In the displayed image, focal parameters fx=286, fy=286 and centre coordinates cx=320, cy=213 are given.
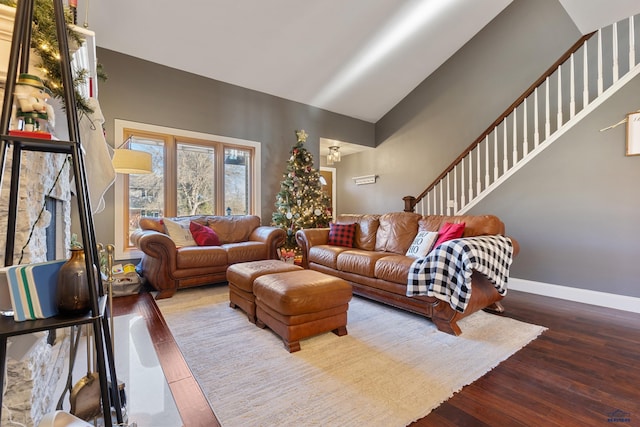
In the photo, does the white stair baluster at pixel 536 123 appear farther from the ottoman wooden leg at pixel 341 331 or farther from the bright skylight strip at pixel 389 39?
the ottoman wooden leg at pixel 341 331

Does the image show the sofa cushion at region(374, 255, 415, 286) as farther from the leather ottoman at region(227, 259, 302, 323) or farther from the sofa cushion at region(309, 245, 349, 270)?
the leather ottoman at region(227, 259, 302, 323)

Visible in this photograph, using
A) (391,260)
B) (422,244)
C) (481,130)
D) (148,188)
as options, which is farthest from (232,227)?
(481,130)

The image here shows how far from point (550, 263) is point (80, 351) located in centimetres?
461

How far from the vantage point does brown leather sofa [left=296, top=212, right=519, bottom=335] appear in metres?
2.36

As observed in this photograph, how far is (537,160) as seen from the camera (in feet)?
11.5

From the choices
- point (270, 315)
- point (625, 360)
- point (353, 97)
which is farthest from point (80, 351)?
point (353, 97)

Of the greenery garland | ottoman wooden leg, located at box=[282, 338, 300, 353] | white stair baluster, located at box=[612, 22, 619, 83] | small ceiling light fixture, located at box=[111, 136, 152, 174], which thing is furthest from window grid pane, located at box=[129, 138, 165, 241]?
white stair baluster, located at box=[612, 22, 619, 83]

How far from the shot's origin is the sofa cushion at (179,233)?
11.9 ft

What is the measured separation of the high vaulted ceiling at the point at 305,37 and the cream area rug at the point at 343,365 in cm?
292

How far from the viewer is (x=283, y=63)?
4.43m

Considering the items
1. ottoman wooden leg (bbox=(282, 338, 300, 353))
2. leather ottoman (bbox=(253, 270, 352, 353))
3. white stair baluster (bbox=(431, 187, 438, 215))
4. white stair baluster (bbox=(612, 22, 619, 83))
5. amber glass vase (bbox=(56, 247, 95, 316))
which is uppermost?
white stair baluster (bbox=(612, 22, 619, 83))

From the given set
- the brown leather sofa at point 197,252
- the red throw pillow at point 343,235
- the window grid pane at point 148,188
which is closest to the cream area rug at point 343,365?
the brown leather sofa at point 197,252

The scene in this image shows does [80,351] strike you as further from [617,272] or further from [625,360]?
[617,272]

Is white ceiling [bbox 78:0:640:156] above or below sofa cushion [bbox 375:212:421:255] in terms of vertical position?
above
